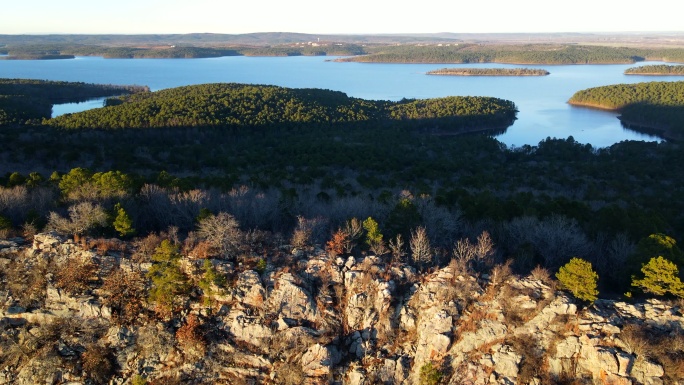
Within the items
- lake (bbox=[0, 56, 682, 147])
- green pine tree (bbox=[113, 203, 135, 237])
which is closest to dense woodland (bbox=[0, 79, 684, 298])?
green pine tree (bbox=[113, 203, 135, 237])

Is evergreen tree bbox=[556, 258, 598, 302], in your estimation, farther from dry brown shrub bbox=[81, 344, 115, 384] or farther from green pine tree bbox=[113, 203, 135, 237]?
green pine tree bbox=[113, 203, 135, 237]

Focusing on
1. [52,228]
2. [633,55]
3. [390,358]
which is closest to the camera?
[390,358]

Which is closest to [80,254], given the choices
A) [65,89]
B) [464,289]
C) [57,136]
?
[464,289]

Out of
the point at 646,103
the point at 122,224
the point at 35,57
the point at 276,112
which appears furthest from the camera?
the point at 35,57

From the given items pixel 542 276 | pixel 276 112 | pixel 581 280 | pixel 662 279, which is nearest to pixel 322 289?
pixel 542 276

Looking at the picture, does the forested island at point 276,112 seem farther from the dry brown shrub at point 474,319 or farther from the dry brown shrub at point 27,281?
the dry brown shrub at point 474,319

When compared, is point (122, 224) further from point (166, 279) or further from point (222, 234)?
point (222, 234)

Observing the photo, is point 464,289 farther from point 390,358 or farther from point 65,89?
point 65,89
